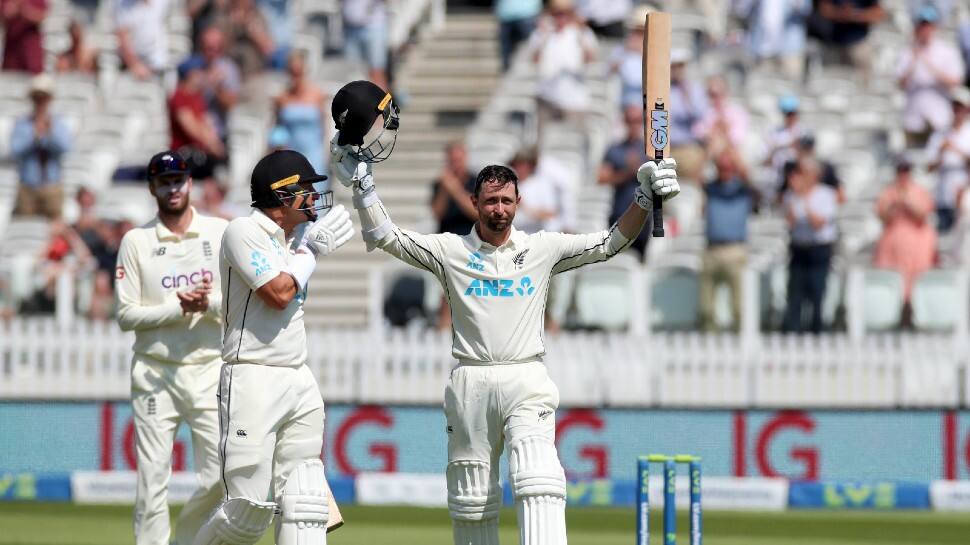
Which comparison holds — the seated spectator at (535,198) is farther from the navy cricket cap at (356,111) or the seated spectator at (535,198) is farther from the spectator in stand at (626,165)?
the navy cricket cap at (356,111)

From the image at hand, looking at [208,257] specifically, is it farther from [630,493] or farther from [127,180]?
[127,180]

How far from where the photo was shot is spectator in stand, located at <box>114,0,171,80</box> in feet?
58.1

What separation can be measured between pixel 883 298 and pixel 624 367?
1.82 m

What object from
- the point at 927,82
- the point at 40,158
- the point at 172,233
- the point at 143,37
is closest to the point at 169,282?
the point at 172,233

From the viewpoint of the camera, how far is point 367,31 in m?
16.9

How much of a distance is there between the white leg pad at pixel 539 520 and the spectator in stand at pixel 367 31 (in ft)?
32.9

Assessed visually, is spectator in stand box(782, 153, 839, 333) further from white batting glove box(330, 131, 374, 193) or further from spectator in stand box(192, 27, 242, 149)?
white batting glove box(330, 131, 374, 193)

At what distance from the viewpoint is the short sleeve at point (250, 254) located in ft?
23.0

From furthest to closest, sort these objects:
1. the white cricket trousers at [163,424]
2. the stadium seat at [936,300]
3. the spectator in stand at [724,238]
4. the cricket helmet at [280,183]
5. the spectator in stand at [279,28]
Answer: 1. the spectator in stand at [279,28]
2. the spectator in stand at [724,238]
3. the stadium seat at [936,300]
4. the white cricket trousers at [163,424]
5. the cricket helmet at [280,183]

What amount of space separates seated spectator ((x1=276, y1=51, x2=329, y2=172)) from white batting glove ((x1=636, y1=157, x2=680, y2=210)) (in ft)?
26.4

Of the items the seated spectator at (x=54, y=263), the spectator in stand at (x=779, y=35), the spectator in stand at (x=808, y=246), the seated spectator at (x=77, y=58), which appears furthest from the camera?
the seated spectator at (x=77, y=58)

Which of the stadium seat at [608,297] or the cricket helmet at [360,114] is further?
the stadium seat at [608,297]

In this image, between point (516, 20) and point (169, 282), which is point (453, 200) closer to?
point (516, 20)

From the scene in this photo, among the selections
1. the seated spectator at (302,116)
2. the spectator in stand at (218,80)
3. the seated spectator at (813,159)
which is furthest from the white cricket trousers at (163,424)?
the spectator in stand at (218,80)
